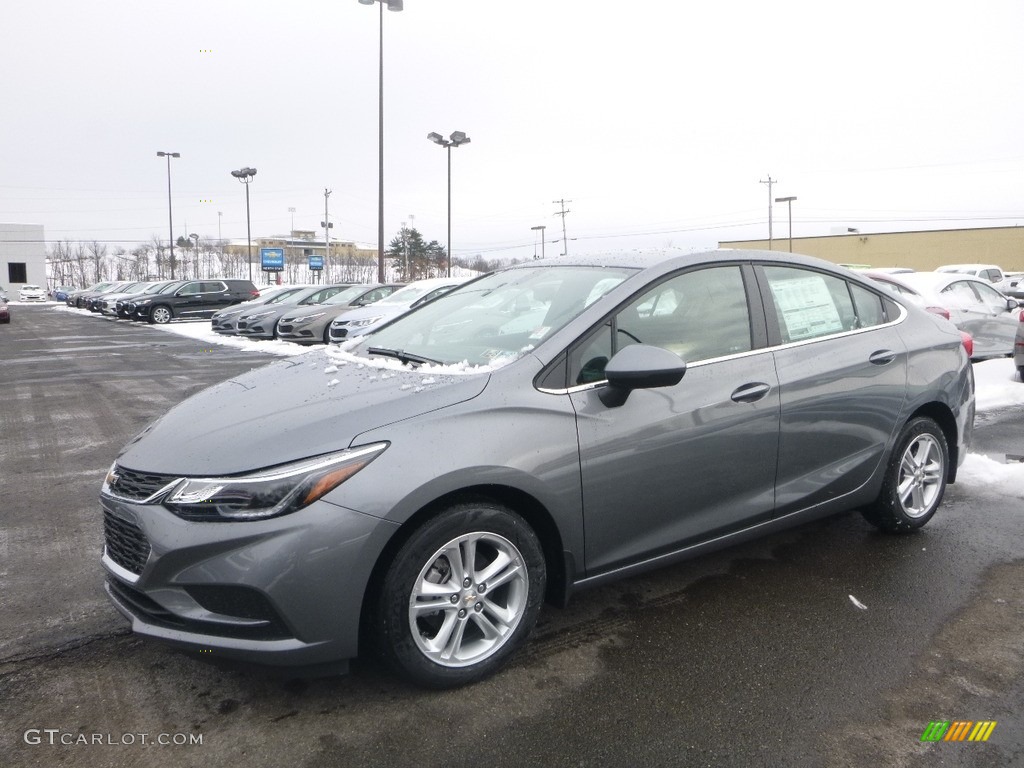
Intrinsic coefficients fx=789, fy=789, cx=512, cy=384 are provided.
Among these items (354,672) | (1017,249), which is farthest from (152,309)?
(1017,249)

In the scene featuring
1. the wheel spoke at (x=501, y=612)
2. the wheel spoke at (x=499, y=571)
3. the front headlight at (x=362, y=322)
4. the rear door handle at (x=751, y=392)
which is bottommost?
the wheel spoke at (x=501, y=612)

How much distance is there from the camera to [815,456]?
3.85 metres

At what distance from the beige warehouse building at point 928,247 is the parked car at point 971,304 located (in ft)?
151

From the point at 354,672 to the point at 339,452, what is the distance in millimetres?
961

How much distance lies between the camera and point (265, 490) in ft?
8.40

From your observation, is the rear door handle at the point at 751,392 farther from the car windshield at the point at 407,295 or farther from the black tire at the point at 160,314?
the black tire at the point at 160,314

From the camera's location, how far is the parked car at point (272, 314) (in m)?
19.5

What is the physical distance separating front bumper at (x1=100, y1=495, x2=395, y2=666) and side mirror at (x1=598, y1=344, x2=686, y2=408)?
3.39 ft

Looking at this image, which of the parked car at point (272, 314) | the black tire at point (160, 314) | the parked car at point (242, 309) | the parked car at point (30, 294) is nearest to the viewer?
the parked car at point (272, 314)

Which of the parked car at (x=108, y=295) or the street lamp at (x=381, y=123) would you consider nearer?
the street lamp at (x=381, y=123)

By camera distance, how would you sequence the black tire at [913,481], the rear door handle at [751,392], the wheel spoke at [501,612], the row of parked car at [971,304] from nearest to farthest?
the wheel spoke at [501,612] < the rear door handle at [751,392] < the black tire at [913,481] < the row of parked car at [971,304]

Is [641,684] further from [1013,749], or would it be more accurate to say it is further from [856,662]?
[1013,749]

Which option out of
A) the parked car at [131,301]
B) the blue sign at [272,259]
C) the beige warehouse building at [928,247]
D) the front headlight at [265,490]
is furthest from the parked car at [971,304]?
the blue sign at [272,259]

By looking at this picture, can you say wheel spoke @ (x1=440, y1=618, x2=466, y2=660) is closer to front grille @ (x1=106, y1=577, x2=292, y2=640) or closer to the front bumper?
the front bumper
